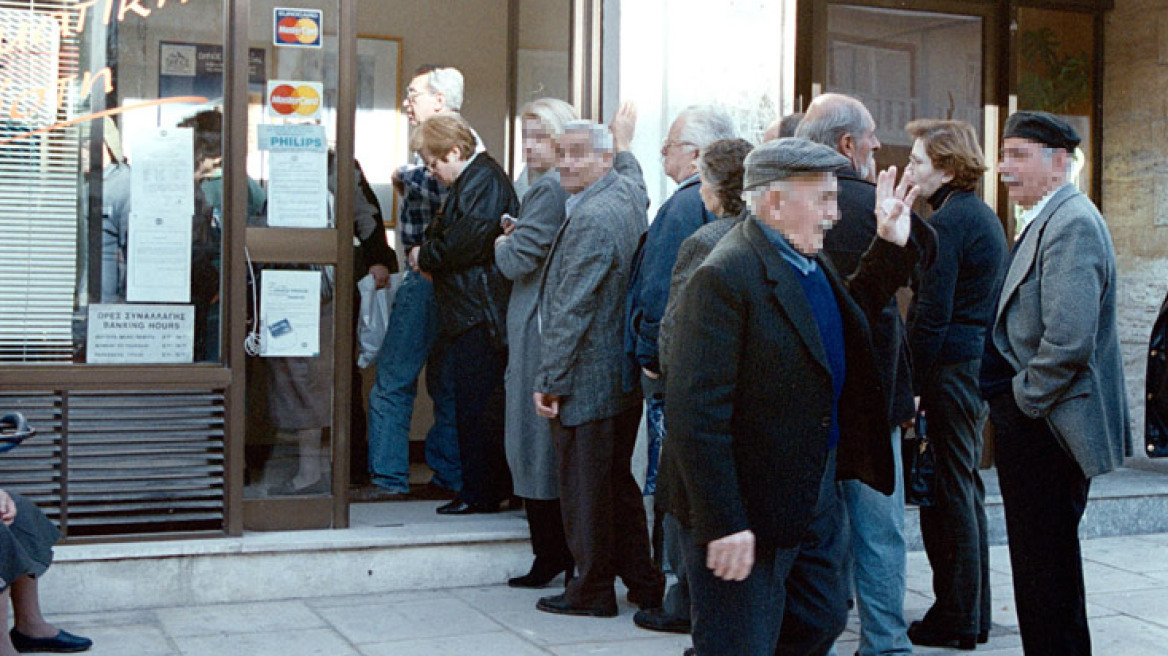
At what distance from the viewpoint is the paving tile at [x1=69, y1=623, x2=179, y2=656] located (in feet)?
16.9

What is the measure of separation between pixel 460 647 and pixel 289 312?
5.42 feet

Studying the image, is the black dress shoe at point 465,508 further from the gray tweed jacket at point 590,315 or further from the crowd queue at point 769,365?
the gray tweed jacket at point 590,315

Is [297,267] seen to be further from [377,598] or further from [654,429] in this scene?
[654,429]

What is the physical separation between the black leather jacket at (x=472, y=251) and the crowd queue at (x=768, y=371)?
0.4 inches

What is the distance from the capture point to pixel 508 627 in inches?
223

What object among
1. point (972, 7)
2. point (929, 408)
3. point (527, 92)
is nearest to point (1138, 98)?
point (972, 7)

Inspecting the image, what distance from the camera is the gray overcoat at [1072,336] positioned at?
4.46 m

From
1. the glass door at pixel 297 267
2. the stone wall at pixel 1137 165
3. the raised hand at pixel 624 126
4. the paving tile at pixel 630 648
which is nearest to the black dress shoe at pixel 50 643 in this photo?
the glass door at pixel 297 267

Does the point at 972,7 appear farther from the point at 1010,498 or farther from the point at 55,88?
the point at 55,88

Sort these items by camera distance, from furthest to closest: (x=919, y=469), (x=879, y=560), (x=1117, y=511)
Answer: (x=1117, y=511), (x=919, y=469), (x=879, y=560)

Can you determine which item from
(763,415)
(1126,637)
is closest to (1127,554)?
(1126,637)

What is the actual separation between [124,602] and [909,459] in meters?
3.01

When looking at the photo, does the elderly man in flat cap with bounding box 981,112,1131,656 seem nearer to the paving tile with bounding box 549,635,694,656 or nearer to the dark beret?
the dark beret

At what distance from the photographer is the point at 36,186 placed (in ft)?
18.9
